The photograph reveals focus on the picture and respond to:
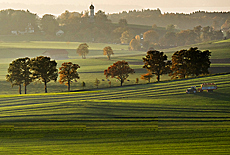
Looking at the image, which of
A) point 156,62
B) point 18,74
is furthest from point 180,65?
point 18,74

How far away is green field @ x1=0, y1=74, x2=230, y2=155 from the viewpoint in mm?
24500

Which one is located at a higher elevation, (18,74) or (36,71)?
(36,71)

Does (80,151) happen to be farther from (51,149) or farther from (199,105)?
(199,105)

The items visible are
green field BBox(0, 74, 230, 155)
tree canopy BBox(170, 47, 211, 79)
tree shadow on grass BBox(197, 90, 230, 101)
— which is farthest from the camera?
tree canopy BBox(170, 47, 211, 79)

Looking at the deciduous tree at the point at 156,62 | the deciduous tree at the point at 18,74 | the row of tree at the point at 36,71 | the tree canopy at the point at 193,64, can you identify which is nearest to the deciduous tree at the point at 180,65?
the tree canopy at the point at 193,64

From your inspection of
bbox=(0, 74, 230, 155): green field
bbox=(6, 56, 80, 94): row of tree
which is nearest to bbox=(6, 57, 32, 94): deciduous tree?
bbox=(6, 56, 80, 94): row of tree

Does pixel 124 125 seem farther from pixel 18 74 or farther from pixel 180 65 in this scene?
pixel 18 74

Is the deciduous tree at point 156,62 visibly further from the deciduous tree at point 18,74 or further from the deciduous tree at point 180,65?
the deciduous tree at point 18,74

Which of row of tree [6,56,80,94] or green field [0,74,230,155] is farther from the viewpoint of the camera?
row of tree [6,56,80,94]

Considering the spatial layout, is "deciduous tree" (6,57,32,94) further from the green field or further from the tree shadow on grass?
the tree shadow on grass

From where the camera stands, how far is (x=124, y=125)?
98.7ft

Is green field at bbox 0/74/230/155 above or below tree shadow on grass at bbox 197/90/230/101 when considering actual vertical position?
below

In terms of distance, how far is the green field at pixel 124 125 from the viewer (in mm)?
24500

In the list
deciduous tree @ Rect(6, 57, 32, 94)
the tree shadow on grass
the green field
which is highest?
deciduous tree @ Rect(6, 57, 32, 94)
